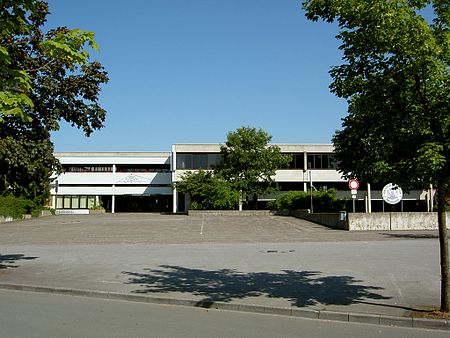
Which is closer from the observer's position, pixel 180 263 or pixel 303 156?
pixel 180 263

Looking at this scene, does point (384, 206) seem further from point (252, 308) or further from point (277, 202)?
point (252, 308)

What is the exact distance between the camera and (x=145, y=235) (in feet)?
85.0

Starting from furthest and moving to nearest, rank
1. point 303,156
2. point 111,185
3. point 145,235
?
1. point 111,185
2. point 303,156
3. point 145,235

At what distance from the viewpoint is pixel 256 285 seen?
33.9 ft

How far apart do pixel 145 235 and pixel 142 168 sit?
45843 mm

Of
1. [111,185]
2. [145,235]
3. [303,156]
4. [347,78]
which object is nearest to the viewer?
[347,78]

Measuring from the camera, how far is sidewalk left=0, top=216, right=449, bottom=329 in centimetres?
835

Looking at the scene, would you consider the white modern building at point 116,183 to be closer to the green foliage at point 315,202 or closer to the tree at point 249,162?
the tree at point 249,162

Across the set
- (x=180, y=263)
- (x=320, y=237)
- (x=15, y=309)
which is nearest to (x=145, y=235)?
(x=320, y=237)

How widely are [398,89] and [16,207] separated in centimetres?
3997

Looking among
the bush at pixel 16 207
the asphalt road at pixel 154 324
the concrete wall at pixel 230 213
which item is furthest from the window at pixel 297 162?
the asphalt road at pixel 154 324

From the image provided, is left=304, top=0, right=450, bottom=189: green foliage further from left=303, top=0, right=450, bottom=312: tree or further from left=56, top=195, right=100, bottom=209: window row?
left=56, top=195, right=100, bottom=209: window row

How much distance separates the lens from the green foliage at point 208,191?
48000 mm

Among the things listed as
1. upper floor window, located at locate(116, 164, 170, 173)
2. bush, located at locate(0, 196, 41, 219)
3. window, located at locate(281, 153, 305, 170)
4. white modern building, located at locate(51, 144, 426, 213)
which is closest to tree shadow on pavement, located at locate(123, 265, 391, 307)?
bush, located at locate(0, 196, 41, 219)
